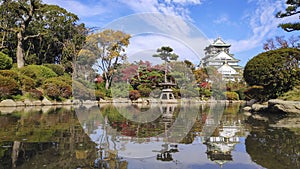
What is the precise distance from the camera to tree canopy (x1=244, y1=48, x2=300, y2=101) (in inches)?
430

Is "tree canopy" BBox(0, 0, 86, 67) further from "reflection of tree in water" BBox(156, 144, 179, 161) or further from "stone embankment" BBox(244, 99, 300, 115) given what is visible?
"reflection of tree in water" BBox(156, 144, 179, 161)

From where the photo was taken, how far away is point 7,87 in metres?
12.0

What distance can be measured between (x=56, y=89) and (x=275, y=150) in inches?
543

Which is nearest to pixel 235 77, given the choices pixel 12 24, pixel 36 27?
pixel 36 27

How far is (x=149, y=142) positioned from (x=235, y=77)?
2899cm

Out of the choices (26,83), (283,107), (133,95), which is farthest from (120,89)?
(283,107)

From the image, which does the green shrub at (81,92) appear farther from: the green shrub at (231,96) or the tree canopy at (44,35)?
the green shrub at (231,96)

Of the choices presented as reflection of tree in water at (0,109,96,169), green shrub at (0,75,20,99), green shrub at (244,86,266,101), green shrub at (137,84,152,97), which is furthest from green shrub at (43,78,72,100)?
reflection of tree in water at (0,109,96,169)

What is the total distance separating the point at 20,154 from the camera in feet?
9.81

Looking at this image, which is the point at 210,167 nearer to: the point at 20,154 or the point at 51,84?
the point at 20,154

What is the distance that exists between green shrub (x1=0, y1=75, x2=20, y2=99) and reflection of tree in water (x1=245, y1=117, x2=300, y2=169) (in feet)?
37.4

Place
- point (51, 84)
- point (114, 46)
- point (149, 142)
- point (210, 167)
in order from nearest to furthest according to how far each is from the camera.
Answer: point (210, 167)
point (149, 142)
point (51, 84)
point (114, 46)

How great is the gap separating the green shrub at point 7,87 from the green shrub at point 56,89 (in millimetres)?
2292

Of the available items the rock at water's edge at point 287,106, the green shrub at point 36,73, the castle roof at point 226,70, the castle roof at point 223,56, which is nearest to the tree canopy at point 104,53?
the green shrub at point 36,73
